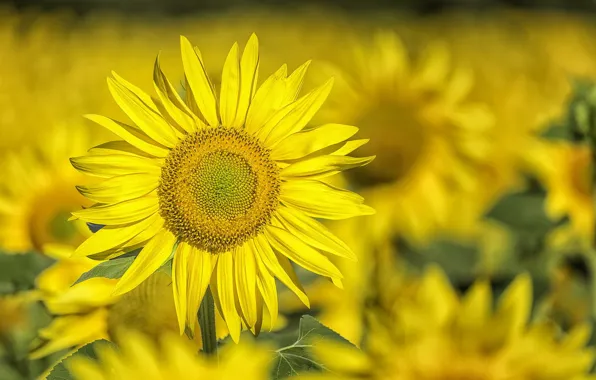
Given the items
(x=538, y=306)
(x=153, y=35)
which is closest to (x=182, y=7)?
(x=153, y=35)

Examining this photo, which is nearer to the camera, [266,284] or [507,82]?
[266,284]

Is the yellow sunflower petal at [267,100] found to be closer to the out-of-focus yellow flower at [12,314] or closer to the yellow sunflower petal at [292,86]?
the yellow sunflower petal at [292,86]

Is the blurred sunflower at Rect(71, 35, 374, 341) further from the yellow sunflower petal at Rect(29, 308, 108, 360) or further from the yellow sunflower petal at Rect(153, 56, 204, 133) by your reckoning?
the yellow sunflower petal at Rect(29, 308, 108, 360)

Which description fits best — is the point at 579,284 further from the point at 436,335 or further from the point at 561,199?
the point at 436,335

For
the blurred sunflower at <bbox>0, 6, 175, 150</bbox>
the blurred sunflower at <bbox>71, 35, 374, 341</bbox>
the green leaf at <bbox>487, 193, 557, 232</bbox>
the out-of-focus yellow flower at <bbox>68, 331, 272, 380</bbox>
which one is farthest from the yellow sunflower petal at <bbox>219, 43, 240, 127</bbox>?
the green leaf at <bbox>487, 193, 557, 232</bbox>

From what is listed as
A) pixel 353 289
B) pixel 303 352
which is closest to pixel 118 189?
pixel 303 352

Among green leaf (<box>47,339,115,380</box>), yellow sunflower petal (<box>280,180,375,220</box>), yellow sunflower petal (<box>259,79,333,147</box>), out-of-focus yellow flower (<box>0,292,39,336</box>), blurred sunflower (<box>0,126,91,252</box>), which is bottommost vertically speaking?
out-of-focus yellow flower (<box>0,292,39,336</box>)

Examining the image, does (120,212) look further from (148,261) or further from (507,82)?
(507,82)

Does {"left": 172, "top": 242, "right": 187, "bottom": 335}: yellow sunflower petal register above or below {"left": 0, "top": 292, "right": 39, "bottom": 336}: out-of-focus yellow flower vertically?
above
